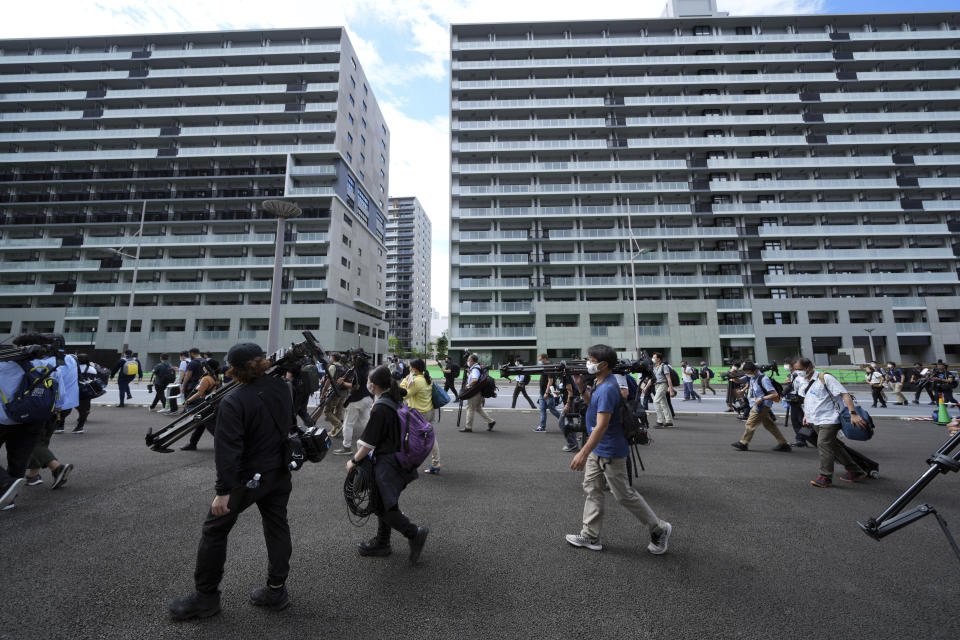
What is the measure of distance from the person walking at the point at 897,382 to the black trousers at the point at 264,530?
21291 mm

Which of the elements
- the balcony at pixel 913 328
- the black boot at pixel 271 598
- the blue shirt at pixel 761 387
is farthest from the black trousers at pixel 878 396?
the balcony at pixel 913 328

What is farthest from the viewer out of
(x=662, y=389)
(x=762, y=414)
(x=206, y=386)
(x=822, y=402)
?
(x=662, y=389)

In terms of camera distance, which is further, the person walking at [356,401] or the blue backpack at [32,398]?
the person walking at [356,401]

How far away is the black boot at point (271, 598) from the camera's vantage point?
2.63 m

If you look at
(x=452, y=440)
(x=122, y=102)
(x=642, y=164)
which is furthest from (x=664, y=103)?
(x=122, y=102)

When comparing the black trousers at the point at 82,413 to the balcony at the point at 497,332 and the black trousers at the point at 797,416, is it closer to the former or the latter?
the black trousers at the point at 797,416

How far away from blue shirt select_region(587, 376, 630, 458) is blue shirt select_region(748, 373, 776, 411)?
5535 millimetres

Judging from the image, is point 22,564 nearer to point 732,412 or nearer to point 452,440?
point 452,440

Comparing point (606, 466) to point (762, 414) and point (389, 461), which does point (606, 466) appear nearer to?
point (389, 461)

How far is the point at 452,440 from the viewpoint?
8.45 metres

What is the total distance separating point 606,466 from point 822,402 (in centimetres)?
416

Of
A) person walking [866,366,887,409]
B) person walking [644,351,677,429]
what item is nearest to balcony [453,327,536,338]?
person walking [866,366,887,409]

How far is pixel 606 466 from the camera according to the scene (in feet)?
11.5

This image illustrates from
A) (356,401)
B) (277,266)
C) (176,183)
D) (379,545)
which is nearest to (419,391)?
(356,401)
